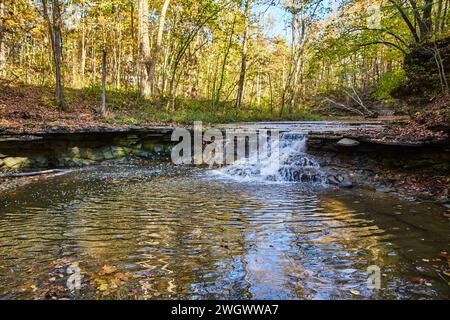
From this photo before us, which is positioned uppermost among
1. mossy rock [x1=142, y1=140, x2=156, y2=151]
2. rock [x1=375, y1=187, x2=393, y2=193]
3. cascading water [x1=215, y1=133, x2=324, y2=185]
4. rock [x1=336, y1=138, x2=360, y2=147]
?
rock [x1=336, y1=138, x2=360, y2=147]

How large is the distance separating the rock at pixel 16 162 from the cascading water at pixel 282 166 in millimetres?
6087

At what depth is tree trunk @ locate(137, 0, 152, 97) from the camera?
712 inches

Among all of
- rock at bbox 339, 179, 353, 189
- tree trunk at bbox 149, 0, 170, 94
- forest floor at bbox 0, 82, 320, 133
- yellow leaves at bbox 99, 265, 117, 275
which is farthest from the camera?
tree trunk at bbox 149, 0, 170, 94

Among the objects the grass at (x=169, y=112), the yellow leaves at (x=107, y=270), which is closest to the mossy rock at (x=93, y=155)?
the grass at (x=169, y=112)

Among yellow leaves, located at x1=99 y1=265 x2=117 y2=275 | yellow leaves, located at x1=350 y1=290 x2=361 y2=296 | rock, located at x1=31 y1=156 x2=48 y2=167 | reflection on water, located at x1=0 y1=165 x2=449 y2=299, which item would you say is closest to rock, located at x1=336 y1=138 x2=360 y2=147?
reflection on water, located at x1=0 y1=165 x2=449 y2=299

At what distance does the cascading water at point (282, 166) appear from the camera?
29.5 ft

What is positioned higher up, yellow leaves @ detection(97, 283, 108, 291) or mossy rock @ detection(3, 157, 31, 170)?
mossy rock @ detection(3, 157, 31, 170)

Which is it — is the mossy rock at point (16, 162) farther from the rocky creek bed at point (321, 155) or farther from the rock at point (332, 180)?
the rock at point (332, 180)

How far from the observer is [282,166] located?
31.4ft

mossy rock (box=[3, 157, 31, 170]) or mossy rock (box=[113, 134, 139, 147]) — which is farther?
mossy rock (box=[113, 134, 139, 147])

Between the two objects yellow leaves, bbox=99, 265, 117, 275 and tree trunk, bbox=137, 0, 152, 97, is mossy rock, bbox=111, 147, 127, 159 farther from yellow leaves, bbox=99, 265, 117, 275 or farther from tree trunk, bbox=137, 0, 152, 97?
yellow leaves, bbox=99, 265, 117, 275

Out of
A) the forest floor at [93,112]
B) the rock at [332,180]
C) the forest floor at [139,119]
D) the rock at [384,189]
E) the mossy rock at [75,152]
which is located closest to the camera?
the rock at [384,189]

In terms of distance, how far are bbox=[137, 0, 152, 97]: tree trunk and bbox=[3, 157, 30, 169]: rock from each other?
9.48 m
